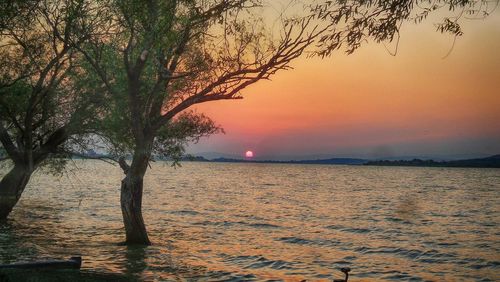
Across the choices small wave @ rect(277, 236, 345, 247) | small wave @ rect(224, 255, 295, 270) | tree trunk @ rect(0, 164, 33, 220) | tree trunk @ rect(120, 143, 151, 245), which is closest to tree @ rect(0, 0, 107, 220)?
tree trunk @ rect(0, 164, 33, 220)

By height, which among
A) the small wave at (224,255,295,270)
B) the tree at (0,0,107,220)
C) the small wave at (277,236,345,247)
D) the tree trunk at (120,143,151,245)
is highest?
the tree at (0,0,107,220)

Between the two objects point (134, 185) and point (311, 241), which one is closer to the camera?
point (134, 185)

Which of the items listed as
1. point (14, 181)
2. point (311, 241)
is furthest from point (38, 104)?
point (311, 241)

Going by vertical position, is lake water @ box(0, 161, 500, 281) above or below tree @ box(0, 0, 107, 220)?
below

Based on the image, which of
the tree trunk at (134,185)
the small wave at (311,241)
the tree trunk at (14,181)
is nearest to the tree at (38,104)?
the tree trunk at (14,181)

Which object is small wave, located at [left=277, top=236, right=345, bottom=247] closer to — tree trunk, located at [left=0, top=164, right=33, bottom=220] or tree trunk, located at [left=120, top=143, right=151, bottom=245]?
tree trunk, located at [left=120, top=143, right=151, bottom=245]

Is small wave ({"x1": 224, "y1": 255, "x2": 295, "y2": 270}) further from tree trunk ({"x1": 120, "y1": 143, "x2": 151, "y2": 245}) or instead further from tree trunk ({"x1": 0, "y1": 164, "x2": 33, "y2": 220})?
tree trunk ({"x1": 0, "y1": 164, "x2": 33, "y2": 220})

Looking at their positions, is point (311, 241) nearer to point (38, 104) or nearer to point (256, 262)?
point (256, 262)

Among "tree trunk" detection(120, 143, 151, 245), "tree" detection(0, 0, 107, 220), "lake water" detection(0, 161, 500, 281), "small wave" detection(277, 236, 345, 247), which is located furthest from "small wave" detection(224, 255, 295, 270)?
"tree" detection(0, 0, 107, 220)

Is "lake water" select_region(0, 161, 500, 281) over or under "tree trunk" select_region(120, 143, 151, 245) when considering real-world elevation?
under

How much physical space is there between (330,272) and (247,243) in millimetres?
10267

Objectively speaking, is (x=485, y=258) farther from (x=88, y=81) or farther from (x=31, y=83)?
(x=31, y=83)

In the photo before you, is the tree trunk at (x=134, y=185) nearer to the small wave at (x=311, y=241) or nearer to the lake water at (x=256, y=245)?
the lake water at (x=256, y=245)

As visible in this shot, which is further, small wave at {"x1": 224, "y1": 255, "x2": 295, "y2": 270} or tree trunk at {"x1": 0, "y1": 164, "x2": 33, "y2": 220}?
tree trunk at {"x1": 0, "y1": 164, "x2": 33, "y2": 220}
